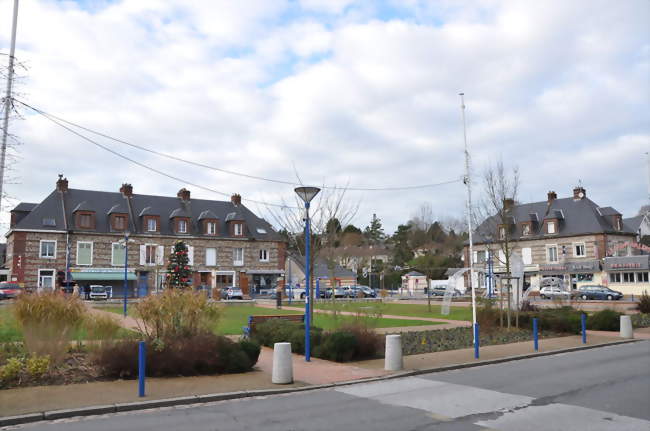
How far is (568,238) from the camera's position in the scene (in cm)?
5234

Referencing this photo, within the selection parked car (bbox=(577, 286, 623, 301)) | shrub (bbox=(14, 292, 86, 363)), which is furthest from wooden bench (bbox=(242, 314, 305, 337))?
parked car (bbox=(577, 286, 623, 301))

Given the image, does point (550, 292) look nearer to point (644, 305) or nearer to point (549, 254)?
point (549, 254)

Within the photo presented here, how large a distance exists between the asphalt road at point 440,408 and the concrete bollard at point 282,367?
2.17ft

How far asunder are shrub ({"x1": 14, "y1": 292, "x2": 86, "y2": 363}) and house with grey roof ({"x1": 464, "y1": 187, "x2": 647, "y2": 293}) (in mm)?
41784

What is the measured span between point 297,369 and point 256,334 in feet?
12.6

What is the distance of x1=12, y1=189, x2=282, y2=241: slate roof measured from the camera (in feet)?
146

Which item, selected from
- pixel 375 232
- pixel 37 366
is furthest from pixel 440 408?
pixel 375 232

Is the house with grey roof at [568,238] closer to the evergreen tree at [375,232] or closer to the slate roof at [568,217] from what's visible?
the slate roof at [568,217]

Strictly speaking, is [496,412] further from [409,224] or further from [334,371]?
[409,224]

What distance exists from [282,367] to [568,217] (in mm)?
49922

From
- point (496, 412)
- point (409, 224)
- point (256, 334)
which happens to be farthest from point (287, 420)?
point (409, 224)

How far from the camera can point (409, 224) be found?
88312mm

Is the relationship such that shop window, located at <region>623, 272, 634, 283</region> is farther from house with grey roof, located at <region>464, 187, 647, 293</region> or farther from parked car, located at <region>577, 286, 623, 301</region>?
parked car, located at <region>577, 286, 623, 301</region>

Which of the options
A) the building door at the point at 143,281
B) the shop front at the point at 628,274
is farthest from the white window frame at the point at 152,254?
the shop front at the point at 628,274
